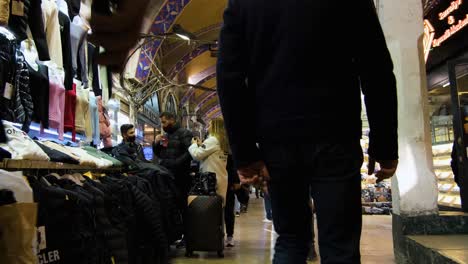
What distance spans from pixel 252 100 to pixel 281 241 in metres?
0.42

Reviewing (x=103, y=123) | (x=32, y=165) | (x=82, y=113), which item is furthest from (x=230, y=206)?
(x=32, y=165)

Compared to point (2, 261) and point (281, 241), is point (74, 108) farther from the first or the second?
point (281, 241)

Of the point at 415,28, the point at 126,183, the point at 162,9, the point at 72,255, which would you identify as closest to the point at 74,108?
the point at 126,183

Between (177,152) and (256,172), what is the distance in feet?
12.2

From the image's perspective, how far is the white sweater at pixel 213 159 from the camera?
4.82 metres

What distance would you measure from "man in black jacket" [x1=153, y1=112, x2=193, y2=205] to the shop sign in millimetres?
3754

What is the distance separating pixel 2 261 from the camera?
1.67 metres

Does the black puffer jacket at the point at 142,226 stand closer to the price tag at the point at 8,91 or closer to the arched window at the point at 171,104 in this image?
the price tag at the point at 8,91

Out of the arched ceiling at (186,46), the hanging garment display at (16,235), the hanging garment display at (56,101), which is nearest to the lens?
the hanging garment display at (16,235)

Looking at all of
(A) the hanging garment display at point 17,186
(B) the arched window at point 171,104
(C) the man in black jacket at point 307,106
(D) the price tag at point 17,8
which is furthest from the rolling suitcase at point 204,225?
(B) the arched window at point 171,104

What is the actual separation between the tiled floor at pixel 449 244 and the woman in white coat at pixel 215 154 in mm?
2125

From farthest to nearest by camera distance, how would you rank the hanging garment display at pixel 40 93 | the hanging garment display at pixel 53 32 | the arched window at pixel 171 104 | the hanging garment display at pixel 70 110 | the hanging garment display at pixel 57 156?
the arched window at pixel 171 104 < the hanging garment display at pixel 70 110 < the hanging garment display at pixel 53 32 < the hanging garment display at pixel 40 93 < the hanging garment display at pixel 57 156

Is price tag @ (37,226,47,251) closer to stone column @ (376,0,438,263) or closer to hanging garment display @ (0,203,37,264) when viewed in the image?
hanging garment display @ (0,203,37,264)

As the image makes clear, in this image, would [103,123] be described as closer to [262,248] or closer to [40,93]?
[40,93]
